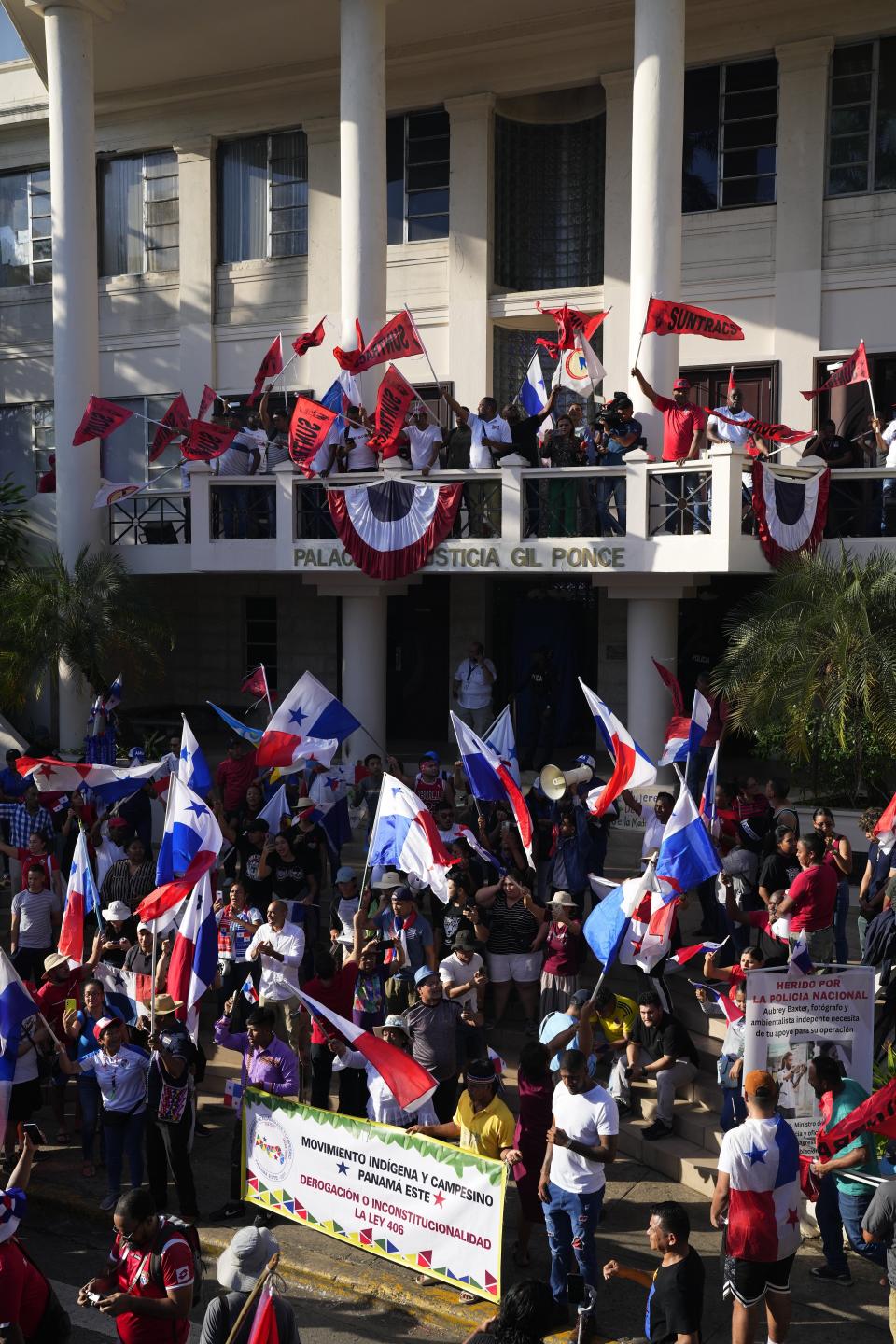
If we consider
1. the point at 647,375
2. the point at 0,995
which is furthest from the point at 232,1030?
the point at 647,375

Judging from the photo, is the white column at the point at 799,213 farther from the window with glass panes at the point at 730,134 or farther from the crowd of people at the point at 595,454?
the crowd of people at the point at 595,454

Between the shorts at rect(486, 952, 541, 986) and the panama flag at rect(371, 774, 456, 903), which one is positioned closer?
the panama flag at rect(371, 774, 456, 903)

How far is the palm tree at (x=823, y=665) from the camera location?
12.7 metres

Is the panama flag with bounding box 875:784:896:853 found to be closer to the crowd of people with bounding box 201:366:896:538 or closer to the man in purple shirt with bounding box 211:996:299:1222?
the man in purple shirt with bounding box 211:996:299:1222

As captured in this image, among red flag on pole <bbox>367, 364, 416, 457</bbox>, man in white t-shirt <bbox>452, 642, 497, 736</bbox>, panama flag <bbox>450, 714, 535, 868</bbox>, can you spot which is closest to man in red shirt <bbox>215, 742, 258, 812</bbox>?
man in white t-shirt <bbox>452, 642, 497, 736</bbox>

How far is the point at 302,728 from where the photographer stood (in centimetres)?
1226

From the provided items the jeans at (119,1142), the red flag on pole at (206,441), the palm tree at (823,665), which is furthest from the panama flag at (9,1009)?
the red flag on pole at (206,441)

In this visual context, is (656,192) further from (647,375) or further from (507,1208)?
(507,1208)

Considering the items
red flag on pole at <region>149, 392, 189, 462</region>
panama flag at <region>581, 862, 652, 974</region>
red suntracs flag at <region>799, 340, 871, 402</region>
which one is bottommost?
panama flag at <region>581, 862, 652, 974</region>

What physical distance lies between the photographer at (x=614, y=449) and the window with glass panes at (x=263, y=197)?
769 cm

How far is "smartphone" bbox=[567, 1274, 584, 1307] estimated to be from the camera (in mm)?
7883

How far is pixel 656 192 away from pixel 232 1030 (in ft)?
34.1

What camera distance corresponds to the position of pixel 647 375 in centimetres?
1593

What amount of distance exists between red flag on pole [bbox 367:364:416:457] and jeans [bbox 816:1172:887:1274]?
1021cm
